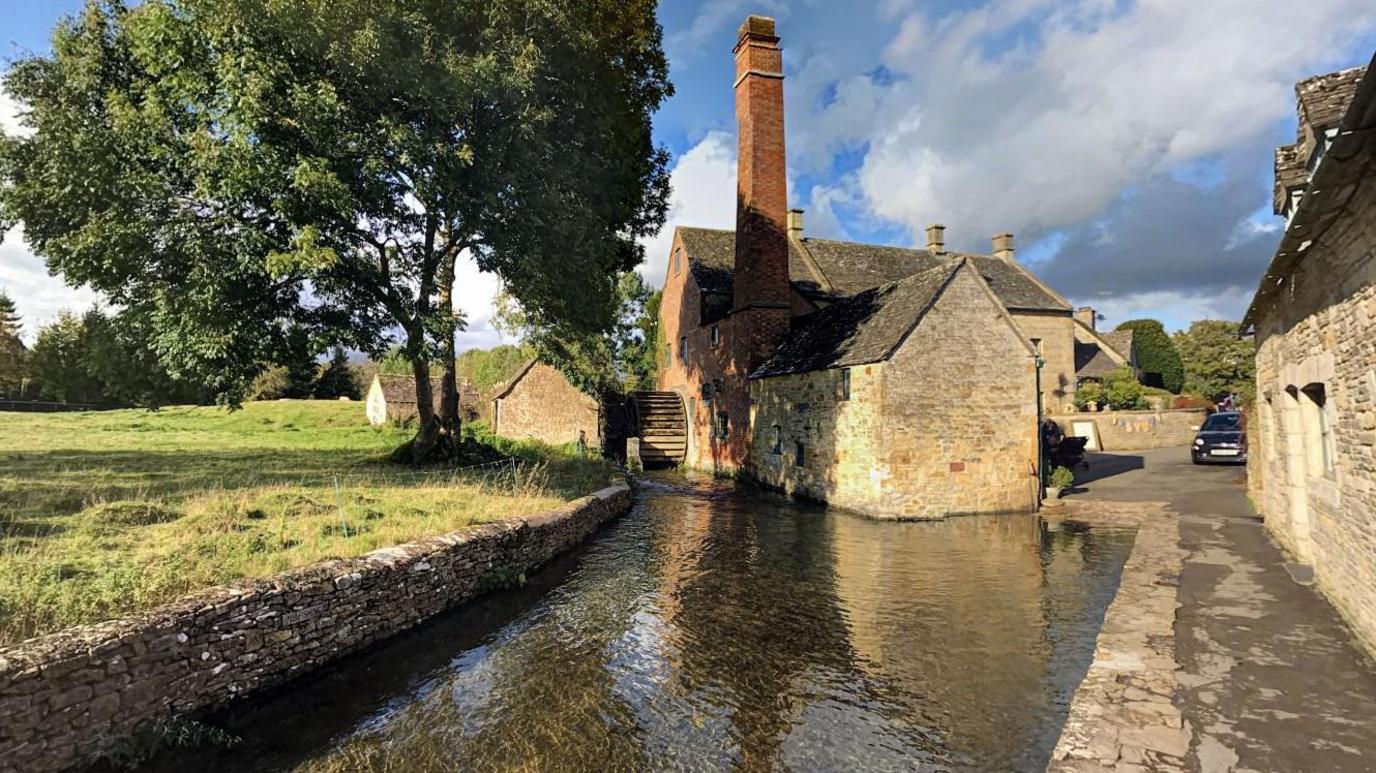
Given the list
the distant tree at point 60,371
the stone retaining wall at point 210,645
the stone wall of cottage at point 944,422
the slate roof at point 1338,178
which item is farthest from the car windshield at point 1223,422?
the distant tree at point 60,371

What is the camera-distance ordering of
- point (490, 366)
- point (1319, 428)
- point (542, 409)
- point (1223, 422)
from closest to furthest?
point (1319, 428), point (1223, 422), point (542, 409), point (490, 366)

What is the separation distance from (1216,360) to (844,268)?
97.8 ft

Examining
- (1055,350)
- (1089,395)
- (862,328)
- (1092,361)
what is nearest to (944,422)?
(862,328)

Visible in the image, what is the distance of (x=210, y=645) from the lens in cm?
556

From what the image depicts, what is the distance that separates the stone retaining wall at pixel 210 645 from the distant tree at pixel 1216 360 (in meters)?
46.7

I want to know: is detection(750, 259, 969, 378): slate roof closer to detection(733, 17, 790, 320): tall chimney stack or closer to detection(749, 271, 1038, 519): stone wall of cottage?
detection(749, 271, 1038, 519): stone wall of cottage

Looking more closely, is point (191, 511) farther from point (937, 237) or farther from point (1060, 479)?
point (937, 237)

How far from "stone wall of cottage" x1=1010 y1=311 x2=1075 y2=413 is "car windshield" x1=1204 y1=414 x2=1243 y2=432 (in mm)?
9203

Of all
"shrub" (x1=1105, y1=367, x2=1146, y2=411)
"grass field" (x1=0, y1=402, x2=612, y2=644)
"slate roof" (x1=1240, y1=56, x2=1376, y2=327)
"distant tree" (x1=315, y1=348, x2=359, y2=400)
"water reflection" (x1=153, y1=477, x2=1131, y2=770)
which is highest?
"distant tree" (x1=315, y1=348, x2=359, y2=400)

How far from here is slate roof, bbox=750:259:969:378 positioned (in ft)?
49.1

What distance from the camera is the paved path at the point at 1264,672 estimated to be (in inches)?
154

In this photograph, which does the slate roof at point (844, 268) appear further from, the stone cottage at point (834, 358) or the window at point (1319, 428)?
the window at point (1319, 428)

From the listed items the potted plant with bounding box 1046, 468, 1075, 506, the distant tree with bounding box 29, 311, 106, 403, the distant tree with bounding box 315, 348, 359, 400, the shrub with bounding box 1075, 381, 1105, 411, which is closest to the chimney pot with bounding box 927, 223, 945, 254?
the shrub with bounding box 1075, 381, 1105, 411

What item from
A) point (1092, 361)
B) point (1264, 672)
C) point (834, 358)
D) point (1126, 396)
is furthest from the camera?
point (1092, 361)
